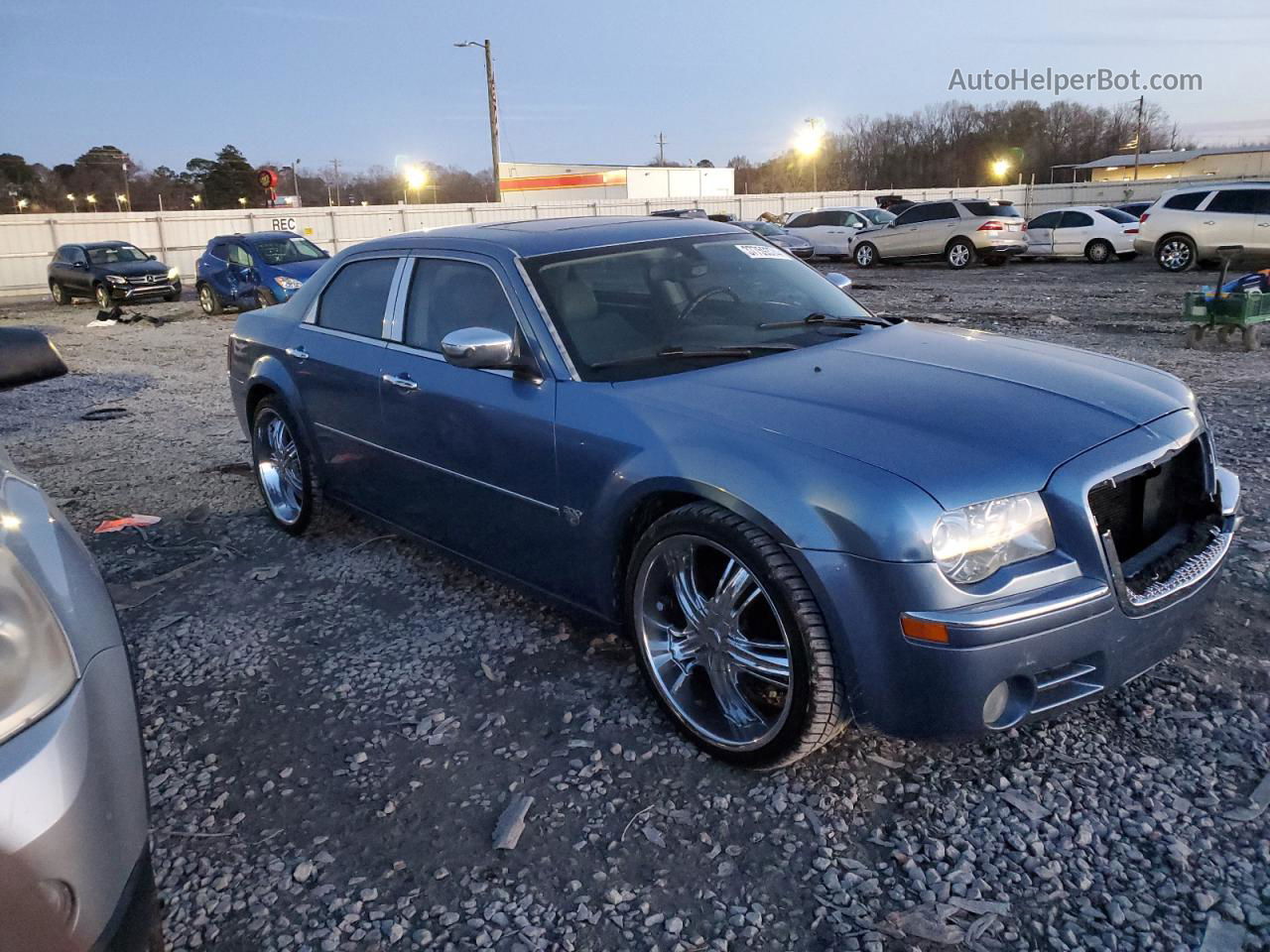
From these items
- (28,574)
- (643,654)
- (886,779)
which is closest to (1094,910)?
(886,779)

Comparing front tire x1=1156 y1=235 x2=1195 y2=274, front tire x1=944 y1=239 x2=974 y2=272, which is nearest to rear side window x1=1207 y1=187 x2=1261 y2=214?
front tire x1=1156 y1=235 x2=1195 y2=274

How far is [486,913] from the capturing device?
2.41m

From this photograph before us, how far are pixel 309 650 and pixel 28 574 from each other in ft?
7.35

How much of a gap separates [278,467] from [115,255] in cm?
2050

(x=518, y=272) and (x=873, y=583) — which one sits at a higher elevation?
(x=518, y=272)

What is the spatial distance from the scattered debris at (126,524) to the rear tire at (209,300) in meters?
14.8

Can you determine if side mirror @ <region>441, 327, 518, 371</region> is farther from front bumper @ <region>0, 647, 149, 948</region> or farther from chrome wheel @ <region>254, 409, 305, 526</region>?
chrome wheel @ <region>254, 409, 305, 526</region>

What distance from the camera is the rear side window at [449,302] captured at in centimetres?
371

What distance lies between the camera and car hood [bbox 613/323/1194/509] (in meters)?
2.57

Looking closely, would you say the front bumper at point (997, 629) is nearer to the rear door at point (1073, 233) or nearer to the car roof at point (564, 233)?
the car roof at point (564, 233)

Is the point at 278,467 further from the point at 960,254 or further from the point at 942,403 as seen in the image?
the point at 960,254

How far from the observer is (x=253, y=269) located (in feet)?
59.0

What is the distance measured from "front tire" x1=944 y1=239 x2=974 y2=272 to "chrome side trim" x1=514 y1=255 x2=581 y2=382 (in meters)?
21.0

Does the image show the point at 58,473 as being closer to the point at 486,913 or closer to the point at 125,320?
the point at 486,913
